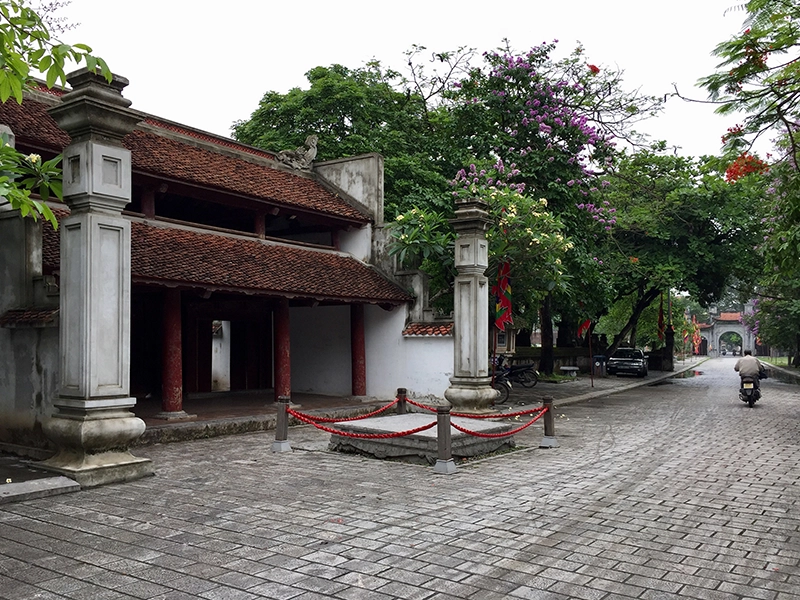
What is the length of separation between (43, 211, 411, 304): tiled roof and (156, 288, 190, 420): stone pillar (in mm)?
827

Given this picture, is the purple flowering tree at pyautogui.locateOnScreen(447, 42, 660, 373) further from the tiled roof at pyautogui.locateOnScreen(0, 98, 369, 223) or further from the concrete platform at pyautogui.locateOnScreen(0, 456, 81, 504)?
the concrete platform at pyautogui.locateOnScreen(0, 456, 81, 504)

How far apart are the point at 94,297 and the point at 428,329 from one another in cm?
932

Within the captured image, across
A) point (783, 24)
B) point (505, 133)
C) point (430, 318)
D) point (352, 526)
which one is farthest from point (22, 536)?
point (505, 133)

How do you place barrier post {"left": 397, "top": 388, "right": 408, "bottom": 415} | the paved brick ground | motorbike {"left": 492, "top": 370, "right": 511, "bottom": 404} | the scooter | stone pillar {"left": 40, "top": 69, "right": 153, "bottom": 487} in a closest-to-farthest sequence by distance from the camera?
the paved brick ground
stone pillar {"left": 40, "top": 69, "right": 153, "bottom": 487}
barrier post {"left": 397, "top": 388, "right": 408, "bottom": 415}
the scooter
motorbike {"left": 492, "top": 370, "right": 511, "bottom": 404}

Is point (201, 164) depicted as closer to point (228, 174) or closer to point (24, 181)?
point (228, 174)

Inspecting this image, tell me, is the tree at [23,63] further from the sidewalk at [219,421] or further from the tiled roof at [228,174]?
the tiled roof at [228,174]

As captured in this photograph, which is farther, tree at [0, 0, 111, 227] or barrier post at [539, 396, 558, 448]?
barrier post at [539, 396, 558, 448]

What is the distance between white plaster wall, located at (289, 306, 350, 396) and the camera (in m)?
18.0

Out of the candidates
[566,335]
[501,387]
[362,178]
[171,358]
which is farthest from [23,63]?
[566,335]

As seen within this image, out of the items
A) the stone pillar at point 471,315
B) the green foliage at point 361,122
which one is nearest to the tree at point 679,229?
the green foliage at point 361,122

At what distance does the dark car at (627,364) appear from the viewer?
33156 millimetres

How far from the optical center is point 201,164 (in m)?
14.7

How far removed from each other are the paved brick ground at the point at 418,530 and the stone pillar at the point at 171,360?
2.42 meters

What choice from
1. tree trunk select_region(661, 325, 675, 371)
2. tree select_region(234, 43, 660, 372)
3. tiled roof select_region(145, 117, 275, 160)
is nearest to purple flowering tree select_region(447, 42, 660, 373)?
tree select_region(234, 43, 660, 372)
